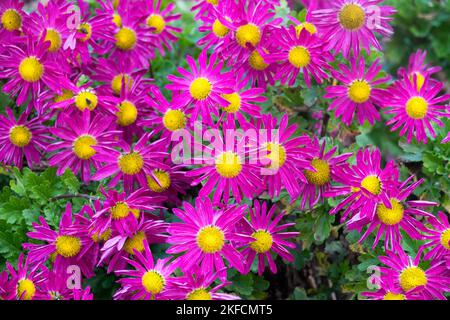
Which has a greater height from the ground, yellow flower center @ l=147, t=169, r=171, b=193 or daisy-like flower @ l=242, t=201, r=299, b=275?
yellow flower center @ l=147, t=169, r=171, b=193

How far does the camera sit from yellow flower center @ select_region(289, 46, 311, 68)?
131cm

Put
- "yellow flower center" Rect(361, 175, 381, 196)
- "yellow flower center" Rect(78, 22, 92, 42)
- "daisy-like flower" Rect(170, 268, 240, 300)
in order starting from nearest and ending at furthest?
"daisy-like flower" Rect(170, 268, 240, 300) < "yellow flower center" Rect(361, 175, 381, 196) < "yellow flower center" Rect(78, 22, 92, 42)

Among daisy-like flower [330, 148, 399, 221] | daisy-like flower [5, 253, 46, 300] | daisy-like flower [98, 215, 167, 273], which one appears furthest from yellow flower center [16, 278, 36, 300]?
daisy-like flower [330, 148, 399, 221]

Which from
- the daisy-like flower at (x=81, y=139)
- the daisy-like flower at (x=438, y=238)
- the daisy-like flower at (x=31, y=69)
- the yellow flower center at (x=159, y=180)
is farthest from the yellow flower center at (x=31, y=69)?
the daisy-like flower at (x=438, y=238)

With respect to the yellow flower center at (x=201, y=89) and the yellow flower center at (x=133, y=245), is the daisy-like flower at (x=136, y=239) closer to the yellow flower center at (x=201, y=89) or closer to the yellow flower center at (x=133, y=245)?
the yellow flower center at (x=133, y=245)

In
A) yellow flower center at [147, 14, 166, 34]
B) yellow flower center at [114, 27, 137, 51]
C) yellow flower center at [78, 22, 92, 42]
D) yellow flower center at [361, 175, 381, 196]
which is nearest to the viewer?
yellow flower center at [361, 175, 381, 196]

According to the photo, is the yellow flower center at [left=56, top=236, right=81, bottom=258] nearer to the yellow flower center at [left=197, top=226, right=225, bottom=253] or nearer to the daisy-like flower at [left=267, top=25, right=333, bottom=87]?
the yellow flower center at [left=197, top=226, right=225, bottom=253]

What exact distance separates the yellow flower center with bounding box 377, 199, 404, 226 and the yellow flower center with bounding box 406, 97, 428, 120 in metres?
0.26

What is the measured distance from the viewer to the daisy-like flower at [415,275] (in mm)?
1148

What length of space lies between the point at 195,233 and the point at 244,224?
12 cm

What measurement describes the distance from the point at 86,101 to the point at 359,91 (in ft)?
1.97

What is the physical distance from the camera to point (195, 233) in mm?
1165

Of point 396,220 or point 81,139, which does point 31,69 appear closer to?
point 81,139

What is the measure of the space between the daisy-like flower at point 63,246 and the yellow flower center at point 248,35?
1.65 ft
